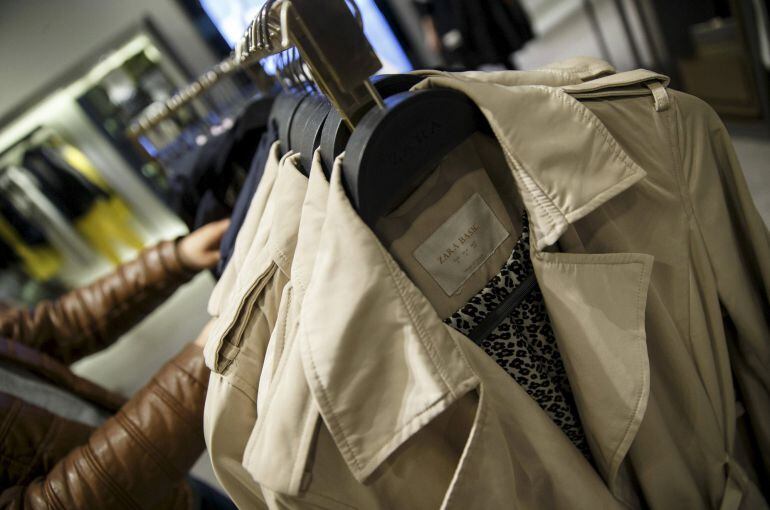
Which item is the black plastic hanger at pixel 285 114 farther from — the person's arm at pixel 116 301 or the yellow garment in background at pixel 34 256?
the yellow garment in background at pixel 34 256

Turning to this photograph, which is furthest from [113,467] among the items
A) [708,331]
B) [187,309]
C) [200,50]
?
[200,50]

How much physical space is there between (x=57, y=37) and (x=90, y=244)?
1.48m

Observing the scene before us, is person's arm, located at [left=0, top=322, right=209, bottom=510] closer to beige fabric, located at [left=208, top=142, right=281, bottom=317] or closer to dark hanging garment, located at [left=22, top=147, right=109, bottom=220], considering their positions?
beige fabric, located at [left=208, top=142, right=281, bottom=317]

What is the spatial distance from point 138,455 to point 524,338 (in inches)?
25.0

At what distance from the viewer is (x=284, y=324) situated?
0.53 metres

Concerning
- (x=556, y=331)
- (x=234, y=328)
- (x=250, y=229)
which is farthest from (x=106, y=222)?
(x=556, y=331)

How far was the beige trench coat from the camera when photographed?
0.45 m

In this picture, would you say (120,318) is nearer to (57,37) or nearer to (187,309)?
(187,309)

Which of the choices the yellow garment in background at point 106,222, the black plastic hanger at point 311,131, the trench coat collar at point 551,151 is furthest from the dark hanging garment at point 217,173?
the yellow garment in background at point 106,222

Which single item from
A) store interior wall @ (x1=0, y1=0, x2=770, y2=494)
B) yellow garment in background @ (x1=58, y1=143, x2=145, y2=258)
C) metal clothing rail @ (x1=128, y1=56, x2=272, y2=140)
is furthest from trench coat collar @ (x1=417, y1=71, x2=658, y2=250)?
yellow garment in background @ (x1=58, y1=143, x2=145, y2=258)

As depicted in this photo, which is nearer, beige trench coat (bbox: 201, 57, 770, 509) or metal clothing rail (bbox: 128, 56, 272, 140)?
beige trench coat (bbox: 201, 57, 770, 509)

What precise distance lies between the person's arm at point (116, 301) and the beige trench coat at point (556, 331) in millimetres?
654

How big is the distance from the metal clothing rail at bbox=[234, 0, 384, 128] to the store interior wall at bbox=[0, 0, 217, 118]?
3033 mm

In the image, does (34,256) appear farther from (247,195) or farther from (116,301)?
(247,195)
